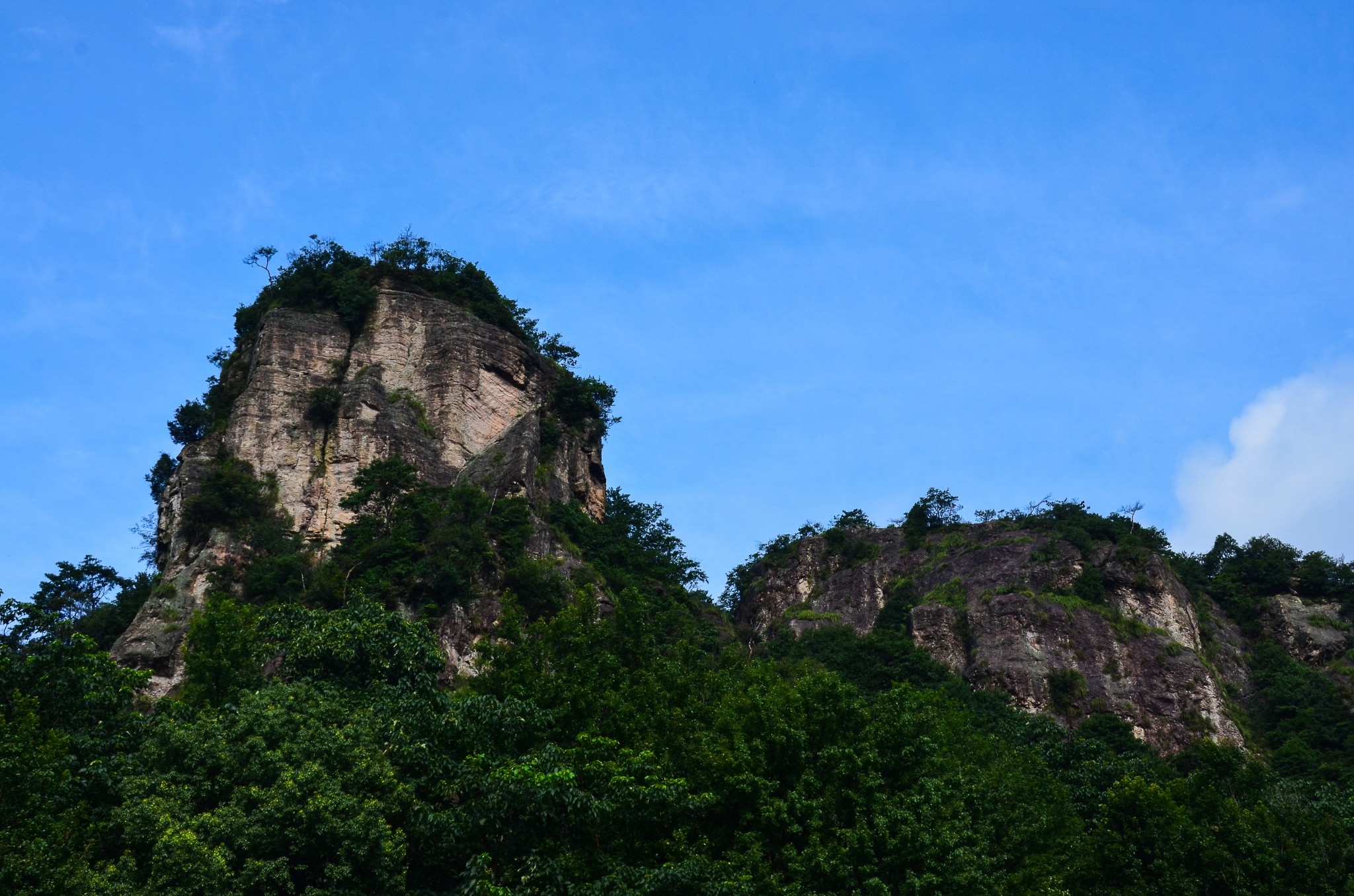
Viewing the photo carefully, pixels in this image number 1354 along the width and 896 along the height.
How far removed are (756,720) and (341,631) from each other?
36.9 ft

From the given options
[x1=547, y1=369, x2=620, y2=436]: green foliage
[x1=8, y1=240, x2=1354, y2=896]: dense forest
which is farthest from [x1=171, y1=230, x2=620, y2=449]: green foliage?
[x1=8, y1=240, x2=1354, y2=896]: dense forest

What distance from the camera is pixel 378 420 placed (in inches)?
2050

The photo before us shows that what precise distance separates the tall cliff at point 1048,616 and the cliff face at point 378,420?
Answer: 18433 millimetres

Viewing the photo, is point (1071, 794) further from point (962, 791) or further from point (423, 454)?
point (423, 454)

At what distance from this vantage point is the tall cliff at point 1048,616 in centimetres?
5759

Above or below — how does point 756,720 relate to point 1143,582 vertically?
below

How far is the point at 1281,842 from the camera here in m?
25.4

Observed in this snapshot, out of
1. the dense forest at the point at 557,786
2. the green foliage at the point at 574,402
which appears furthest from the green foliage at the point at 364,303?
the dense forest at the point at 557,786

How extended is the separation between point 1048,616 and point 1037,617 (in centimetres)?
57

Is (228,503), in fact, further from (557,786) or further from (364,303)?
(557,786)

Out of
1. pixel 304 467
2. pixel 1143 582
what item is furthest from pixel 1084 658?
pixel 304 467

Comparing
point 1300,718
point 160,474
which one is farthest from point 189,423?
point 1300,718

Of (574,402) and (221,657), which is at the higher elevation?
(574,402)

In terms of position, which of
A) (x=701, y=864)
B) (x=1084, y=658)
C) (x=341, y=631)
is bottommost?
(x=701, y=864)
